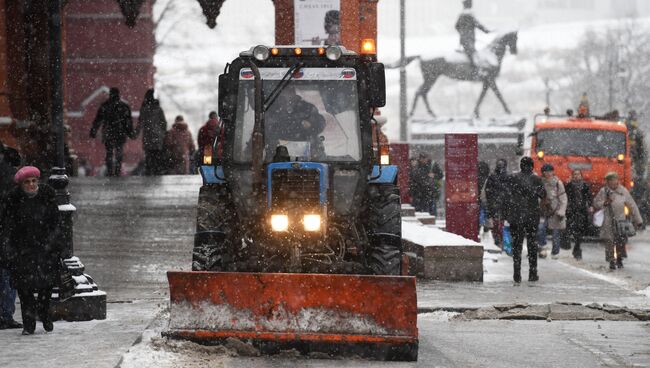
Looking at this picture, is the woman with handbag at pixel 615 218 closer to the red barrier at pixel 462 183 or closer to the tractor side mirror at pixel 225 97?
the red barrier at pixel 462 183

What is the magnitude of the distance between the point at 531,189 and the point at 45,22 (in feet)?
49.3

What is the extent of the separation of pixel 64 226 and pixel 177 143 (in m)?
16.5

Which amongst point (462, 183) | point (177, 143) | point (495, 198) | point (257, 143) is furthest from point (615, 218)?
point (177, 143)

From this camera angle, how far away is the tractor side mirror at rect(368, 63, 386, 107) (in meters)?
11.9

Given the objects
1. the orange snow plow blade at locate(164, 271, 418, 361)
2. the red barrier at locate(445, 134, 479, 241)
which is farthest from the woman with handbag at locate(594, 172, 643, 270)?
the orange snow plow blade at locate(164, 271, 418, 361)

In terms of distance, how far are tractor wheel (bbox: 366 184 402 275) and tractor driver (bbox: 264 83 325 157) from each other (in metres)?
0.83

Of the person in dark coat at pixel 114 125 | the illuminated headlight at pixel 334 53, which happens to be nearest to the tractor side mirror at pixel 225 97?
the illuminated headlight at pixel 334 53

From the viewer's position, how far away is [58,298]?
1230cm

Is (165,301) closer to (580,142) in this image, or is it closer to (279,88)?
(279,88)

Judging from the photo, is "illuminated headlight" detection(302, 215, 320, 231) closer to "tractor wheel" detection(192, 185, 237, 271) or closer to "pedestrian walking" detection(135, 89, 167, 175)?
"tractor wheel" detection(192, 185, 237, 271)

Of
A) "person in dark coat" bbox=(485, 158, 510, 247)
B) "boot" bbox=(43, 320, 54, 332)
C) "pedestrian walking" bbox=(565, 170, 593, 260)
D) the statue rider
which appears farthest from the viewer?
the statue rider

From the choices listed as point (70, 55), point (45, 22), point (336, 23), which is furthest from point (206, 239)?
point (70, 55)

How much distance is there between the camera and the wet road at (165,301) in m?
10.2

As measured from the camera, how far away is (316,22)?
24922mm
